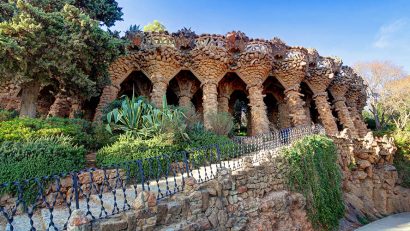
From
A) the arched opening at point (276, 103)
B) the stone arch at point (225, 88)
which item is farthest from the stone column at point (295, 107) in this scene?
the stone arch at point (225, 88)

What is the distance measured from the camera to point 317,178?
7.94 m

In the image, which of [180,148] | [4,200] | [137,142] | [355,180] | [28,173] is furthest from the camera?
[355,180]

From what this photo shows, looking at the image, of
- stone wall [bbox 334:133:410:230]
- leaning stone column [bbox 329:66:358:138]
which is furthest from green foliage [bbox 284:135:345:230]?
leaning stone column [bbox 329:66:358:138]

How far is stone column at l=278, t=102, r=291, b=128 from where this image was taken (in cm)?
1520

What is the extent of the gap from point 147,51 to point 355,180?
11222 mm

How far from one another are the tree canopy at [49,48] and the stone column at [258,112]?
7.12 metres

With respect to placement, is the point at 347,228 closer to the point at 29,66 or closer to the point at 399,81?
the point at 29,66

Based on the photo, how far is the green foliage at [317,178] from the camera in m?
7.14

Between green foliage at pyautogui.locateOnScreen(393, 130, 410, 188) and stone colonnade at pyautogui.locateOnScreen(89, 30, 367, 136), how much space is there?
7.66ft

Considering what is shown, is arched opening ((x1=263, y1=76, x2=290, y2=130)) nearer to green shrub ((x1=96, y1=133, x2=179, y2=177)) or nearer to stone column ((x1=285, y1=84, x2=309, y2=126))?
stone column ((x1=285, y1=84, x2=309, y2=126))

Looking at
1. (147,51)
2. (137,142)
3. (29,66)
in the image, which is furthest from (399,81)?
(29,66)

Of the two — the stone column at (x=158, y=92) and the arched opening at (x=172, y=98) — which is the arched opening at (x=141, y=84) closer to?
the stone column at (x=158, y=92)

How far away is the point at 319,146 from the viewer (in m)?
8.77

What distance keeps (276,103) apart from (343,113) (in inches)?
160
